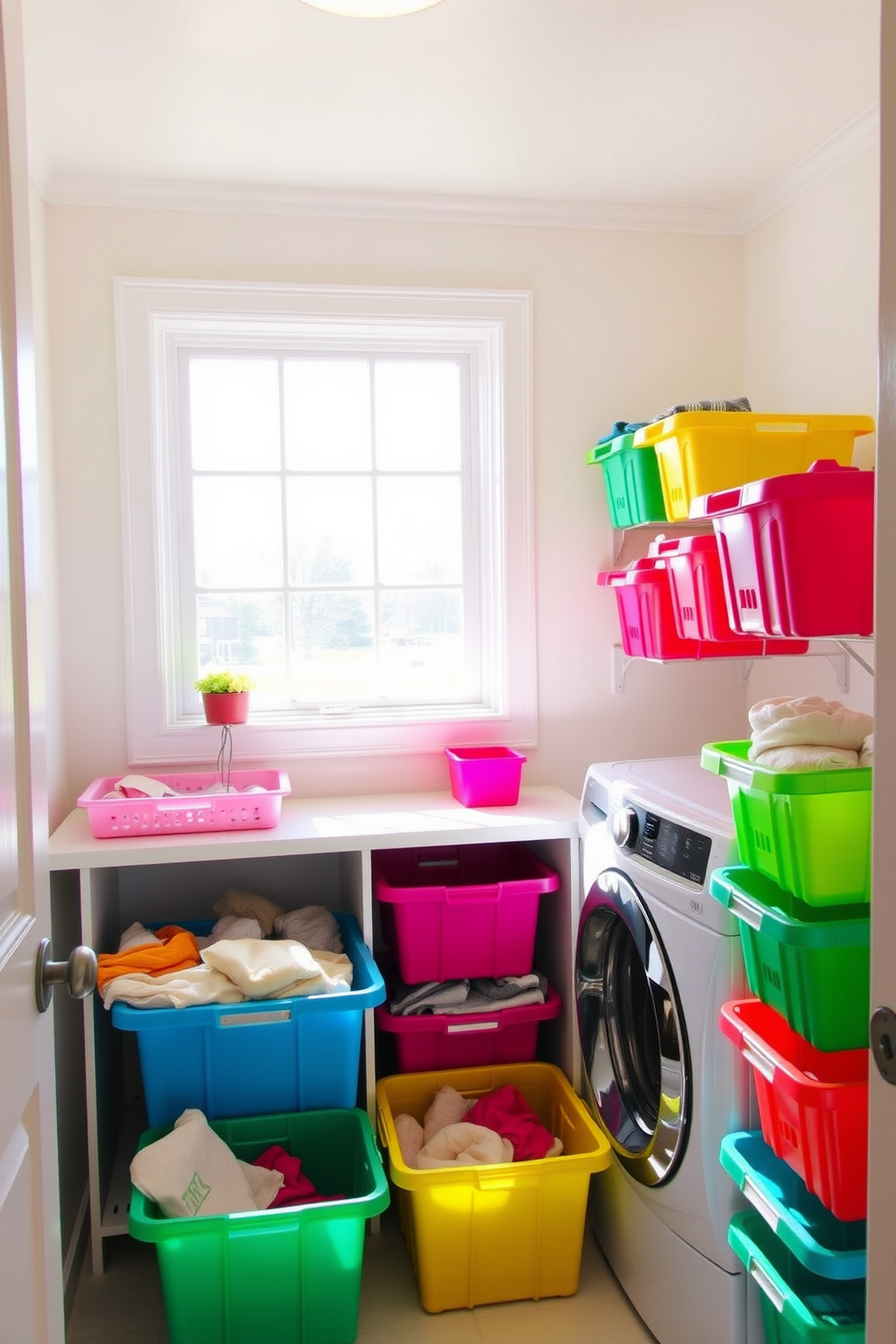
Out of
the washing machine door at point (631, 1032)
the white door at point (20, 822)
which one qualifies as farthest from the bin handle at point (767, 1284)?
the white door at point (20, 822)

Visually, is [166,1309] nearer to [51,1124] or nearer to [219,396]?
[51,1124]

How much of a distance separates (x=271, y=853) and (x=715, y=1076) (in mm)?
989

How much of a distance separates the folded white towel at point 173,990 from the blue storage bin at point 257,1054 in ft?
0.04

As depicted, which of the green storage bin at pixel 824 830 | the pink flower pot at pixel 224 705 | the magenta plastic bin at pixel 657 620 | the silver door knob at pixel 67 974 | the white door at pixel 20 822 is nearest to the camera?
the white door at pixel 20 822

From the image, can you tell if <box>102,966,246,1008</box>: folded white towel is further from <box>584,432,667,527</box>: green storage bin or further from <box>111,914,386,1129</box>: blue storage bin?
<box>584,432,667,527</box>: green storage bin

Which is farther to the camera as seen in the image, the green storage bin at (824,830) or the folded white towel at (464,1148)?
the folded white towel at (464,1148)

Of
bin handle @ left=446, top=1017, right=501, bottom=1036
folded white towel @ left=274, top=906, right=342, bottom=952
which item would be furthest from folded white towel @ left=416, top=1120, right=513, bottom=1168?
folded white towel @ left=274, top=906, right=342, bottom=952

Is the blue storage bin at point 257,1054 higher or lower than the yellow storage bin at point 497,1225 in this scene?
higher

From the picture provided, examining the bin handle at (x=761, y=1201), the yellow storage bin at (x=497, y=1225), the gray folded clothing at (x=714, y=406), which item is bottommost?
the yellow storage bin at (x=497, y=1225)

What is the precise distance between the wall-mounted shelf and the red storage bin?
2.08 ft

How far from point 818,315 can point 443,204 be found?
971 millimetres

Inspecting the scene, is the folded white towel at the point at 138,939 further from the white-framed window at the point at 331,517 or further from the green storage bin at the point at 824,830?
the green storage bin at the point at 824,830

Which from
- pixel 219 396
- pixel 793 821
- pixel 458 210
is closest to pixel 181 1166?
pixel 793 821

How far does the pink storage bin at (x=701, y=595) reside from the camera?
6.45 ft
